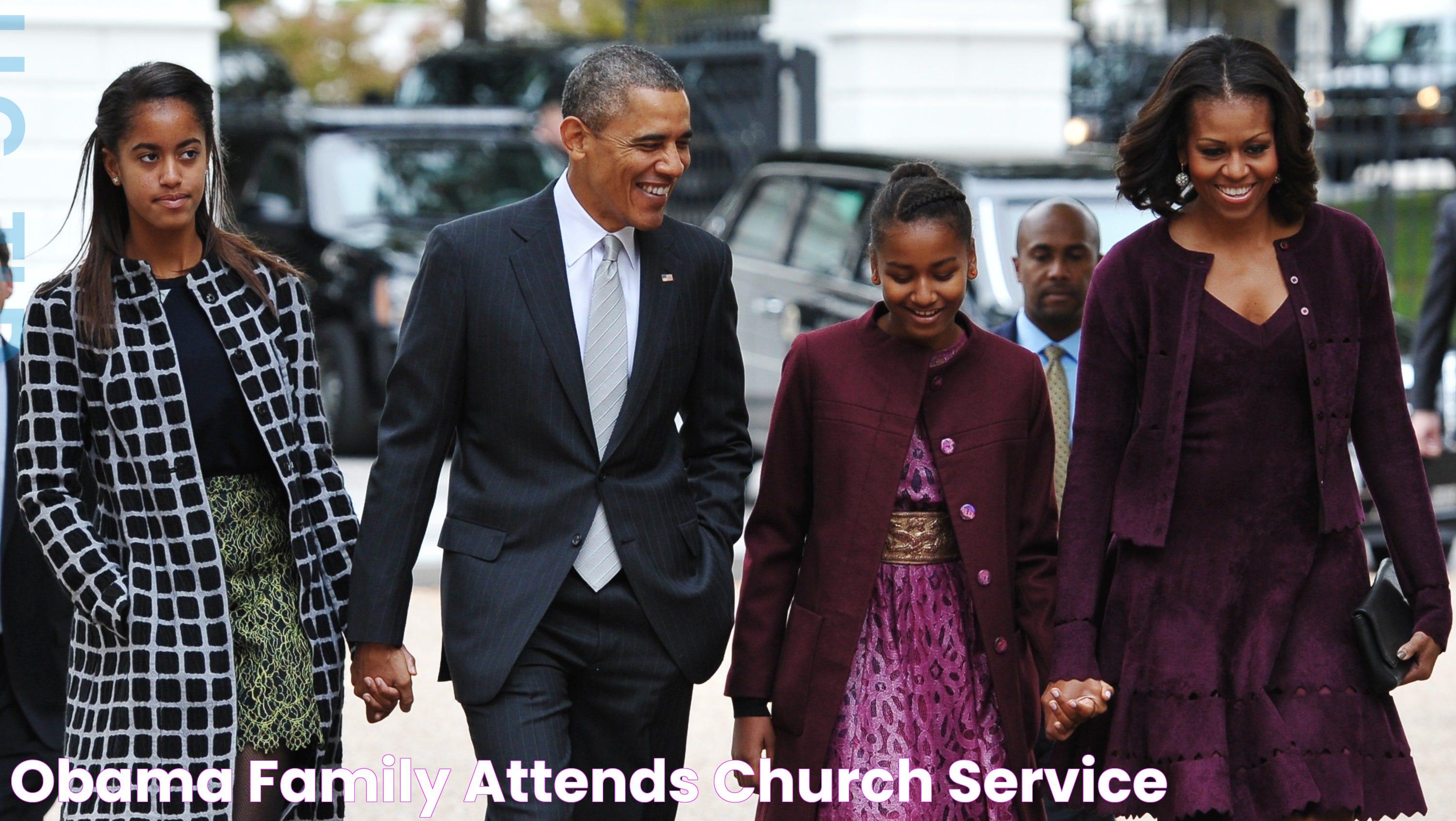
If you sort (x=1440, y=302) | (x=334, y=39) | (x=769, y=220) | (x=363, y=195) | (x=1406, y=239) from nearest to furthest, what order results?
(x=1440, y=302), (x=769, y=220), (x=363, y=195), (x=1406, y=239), (x=334, y=39)

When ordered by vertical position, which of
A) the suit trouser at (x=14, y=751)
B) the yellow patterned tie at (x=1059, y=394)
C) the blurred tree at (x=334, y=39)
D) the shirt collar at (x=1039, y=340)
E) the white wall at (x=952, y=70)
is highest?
the blurred tree at (x=334, y=39)

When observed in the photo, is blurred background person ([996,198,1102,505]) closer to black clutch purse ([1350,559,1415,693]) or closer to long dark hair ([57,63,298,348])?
black clutch purse ([1350,559,1415,693])

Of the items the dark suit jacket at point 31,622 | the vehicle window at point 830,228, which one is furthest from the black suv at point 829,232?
the dark suit jacket at point 31,622

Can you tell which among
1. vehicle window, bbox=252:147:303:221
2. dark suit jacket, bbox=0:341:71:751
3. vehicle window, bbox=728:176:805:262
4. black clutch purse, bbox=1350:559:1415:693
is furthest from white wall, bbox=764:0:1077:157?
black clutch purse, bbox=1350:559:1415:693

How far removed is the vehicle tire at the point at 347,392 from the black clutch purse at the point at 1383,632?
357 inches

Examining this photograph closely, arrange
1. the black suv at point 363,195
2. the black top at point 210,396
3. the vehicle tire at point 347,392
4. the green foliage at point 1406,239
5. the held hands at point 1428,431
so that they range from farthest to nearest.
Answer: the green foliage at point 1406,239 → the vehicle tire at point 347,392 → the black suv at point 363,195 → the held hands at point 1428,431 → the black top at point 210,396

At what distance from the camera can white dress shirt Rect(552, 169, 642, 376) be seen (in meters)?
4.17

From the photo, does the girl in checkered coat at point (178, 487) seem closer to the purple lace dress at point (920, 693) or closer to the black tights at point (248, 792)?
the black tights at point (248, 792)

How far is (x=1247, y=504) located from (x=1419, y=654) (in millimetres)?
447

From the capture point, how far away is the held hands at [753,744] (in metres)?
4.14

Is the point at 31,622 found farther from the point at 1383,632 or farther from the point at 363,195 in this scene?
the point at 363,195

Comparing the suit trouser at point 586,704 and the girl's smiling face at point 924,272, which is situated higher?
the girl's smiling face at point 924,272

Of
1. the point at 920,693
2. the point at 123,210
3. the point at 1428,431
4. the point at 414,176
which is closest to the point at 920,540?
the point at 920,693

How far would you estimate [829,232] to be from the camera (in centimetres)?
1005
